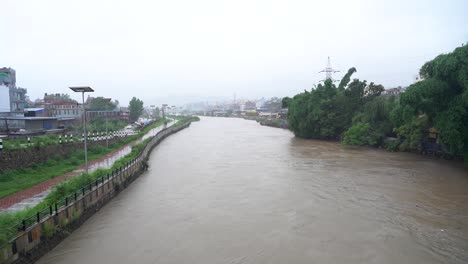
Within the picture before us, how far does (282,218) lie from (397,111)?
16.7 m

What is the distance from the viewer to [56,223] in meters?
9.65

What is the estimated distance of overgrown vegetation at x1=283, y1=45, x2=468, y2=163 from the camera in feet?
63.7

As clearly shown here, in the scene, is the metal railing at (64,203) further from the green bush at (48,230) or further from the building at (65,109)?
the building at (65,109)

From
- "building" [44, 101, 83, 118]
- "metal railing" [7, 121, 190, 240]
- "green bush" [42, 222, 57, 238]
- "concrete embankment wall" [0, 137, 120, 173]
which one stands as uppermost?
"building" [44, 101, 83, 118]

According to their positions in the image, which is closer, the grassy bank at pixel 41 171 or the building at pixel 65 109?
the grassy bank at pixel 41 171

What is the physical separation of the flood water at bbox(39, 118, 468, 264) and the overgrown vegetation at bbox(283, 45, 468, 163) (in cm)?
326

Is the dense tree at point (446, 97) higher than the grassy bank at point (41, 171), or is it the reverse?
the dense tree at point (446, 97)

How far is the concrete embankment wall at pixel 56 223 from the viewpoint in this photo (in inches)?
309

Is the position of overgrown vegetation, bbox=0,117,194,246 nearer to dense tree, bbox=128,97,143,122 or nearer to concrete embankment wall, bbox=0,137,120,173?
concrete embankment wall, bbox=0,137,120,173

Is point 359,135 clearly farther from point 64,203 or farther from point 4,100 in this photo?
point 4,100

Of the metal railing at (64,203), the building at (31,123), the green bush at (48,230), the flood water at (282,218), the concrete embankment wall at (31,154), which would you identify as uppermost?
the building at (31,123)

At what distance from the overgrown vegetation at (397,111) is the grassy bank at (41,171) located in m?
20.7

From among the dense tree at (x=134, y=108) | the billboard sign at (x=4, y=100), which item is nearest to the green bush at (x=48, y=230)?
the billboard sign at (x=4, y=100)

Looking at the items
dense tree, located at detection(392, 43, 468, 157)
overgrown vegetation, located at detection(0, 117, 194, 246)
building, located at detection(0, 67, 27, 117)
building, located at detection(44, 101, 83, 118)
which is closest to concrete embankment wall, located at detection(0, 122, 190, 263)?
overgrown vegetation, located at detection(0, 117, 194, 246)
